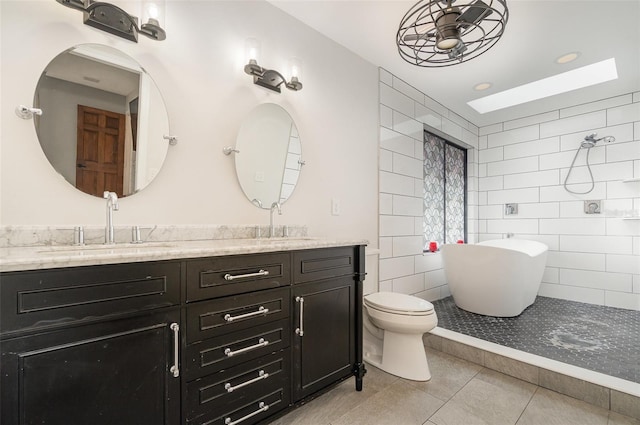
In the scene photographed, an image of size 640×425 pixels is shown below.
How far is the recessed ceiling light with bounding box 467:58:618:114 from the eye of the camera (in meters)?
2.90

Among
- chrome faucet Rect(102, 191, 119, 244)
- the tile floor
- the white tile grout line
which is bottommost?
the tile floor

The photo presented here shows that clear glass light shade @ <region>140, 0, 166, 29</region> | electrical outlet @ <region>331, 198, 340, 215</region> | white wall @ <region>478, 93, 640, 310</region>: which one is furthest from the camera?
white wall @ <region>478, 93, 640, 310</region>

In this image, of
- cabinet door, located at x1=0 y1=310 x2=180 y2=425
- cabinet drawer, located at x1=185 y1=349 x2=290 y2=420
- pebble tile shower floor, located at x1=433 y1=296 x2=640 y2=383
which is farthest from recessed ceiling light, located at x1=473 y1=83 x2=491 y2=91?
cabinet door, located at x1=0 y1=310 x2=180 y2=425

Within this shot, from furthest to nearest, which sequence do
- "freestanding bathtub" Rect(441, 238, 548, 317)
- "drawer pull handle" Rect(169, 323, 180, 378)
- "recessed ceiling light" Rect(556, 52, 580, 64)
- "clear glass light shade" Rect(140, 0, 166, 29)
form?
"freestanding bathtub" Rect(441, 238, 548, 317) < "recessed ceiling light" Rect(556, 52, 580, 64) < "clear glass light shade" Rect(140, 0, 166, 29) < "drawer pull handle" Rect(169, 323, 180, 378)

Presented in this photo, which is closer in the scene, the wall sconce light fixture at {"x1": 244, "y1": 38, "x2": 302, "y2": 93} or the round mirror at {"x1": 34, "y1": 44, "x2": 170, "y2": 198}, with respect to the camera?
the round mirror at {"x1": 34, "y1": 44, "x2": 170, "y2": 198}

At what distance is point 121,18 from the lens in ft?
4.41

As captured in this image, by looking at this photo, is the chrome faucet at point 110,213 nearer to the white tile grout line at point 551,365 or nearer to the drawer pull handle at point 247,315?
the drawer pull handle at point 247,315

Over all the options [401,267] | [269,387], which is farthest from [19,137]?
[401,267]

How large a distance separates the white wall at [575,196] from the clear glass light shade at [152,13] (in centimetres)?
422

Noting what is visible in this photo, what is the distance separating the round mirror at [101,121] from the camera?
4.07 ft

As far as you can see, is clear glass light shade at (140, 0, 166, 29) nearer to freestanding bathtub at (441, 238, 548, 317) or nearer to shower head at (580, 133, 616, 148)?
freestanding bathtub at (441, 238, 548, 317)

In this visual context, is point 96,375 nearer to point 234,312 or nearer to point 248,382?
point 234,312

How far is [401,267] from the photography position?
2945mm

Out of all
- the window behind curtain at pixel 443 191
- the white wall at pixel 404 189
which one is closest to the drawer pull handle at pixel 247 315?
the white wall at pixel 404 189
